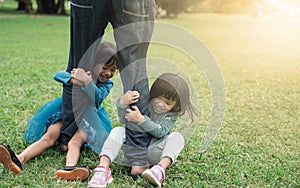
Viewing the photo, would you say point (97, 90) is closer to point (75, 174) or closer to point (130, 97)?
point (130, 97)

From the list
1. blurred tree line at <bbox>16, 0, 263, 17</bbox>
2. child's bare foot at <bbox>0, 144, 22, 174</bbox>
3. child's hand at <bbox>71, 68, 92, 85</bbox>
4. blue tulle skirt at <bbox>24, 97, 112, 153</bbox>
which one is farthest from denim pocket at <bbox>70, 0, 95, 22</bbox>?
blurred tree line at <bbox>16, 0, 263, 17</bbox>

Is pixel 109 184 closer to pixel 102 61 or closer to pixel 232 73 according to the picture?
pixel 102 61

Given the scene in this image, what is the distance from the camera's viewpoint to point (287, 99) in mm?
4613

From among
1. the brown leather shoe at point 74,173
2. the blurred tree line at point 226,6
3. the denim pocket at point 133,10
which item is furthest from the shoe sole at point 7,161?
the blurred tree line at point 226,6

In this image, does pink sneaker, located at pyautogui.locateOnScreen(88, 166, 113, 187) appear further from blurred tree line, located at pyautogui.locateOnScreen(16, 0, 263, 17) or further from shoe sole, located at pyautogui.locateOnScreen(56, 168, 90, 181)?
blurred tree line, located at pyautogui.locateOnScreen(16, 0, 263, 17)

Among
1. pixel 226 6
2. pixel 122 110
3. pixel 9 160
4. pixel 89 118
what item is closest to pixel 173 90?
pixel 122 110

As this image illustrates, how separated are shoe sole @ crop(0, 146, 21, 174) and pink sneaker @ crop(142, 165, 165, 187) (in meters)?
0.70

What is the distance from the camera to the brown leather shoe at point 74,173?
2.28 meters

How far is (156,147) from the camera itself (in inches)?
95.5

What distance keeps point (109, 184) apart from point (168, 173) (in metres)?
0.38

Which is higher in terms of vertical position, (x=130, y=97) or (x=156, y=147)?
(x=130, y=97)

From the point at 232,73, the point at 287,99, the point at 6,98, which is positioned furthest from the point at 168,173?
the point at 232,73

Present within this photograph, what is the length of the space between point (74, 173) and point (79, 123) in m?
0.46

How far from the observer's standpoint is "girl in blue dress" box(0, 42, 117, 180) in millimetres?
2471
